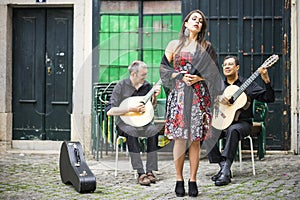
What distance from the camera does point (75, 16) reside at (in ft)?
29.8

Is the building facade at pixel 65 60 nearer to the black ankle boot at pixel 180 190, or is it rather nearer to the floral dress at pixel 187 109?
the floral dress at pixel 187 109

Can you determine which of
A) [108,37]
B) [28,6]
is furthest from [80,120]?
[28,6]

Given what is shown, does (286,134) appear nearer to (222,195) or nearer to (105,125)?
(105,125)

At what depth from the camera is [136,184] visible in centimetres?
618

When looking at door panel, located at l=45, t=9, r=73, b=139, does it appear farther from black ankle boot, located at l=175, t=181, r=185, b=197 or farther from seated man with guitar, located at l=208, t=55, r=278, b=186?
black ankle boot, located at l=175, t=181, r=185, b=197

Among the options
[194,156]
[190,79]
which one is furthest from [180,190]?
[190,79]

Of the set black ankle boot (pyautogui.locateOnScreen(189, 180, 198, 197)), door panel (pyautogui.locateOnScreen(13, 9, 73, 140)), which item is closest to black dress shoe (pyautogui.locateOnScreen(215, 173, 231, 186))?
black ankle boot (pyautogui.locateOnScreen(189, 180, 198, 197))

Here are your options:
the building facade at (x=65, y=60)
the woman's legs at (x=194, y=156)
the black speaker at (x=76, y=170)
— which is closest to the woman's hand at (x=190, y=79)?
the woman's legs at (x=194, y=156)

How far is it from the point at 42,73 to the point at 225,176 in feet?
14.3

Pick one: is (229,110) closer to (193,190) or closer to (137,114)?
(137,114)

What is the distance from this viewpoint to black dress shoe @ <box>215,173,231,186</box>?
5.98 metres

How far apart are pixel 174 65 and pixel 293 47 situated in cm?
369

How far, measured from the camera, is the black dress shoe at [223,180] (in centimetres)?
598

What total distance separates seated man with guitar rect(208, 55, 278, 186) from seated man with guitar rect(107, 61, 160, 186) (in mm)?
679
